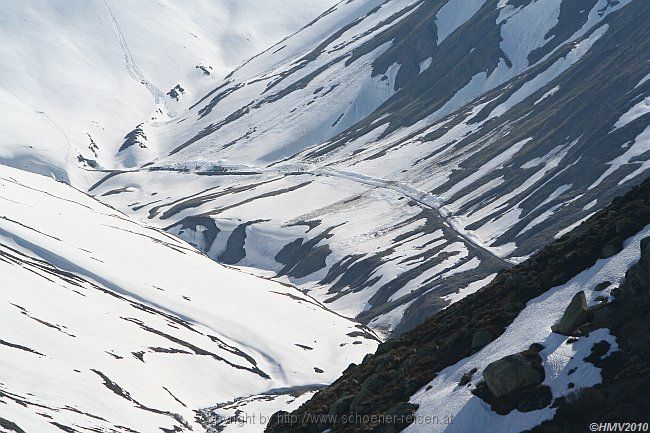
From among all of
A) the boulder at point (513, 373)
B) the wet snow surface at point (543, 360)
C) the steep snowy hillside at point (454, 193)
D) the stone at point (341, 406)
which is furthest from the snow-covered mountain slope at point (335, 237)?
the boulder at point (513, 373)

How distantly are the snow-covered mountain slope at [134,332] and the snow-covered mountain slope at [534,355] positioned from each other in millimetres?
23765

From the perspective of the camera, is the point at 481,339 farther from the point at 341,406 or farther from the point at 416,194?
the point at 416,194

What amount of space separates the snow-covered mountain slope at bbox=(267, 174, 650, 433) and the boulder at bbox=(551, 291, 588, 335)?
0.16ft

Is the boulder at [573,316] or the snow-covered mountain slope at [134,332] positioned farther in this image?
A: the snow-covered mountain slope at [134,332]

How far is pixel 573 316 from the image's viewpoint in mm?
32969

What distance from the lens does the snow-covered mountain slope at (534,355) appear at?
1176 inches

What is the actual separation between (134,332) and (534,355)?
63870mm

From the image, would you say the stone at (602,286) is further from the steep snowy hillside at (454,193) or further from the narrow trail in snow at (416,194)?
the narrow trail in snow at (416,194)

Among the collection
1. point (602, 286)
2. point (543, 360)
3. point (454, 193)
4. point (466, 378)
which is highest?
point (454, 193)

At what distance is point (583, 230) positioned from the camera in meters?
43.3

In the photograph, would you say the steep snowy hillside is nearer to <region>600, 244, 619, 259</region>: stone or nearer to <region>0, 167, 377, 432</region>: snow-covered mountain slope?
<region>0, 167, 377, 432</region>: snow-covered mountain slope

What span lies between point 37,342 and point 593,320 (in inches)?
2189

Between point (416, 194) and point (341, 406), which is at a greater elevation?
point (416, 194)

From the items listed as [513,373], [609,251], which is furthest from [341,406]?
[609,251]
